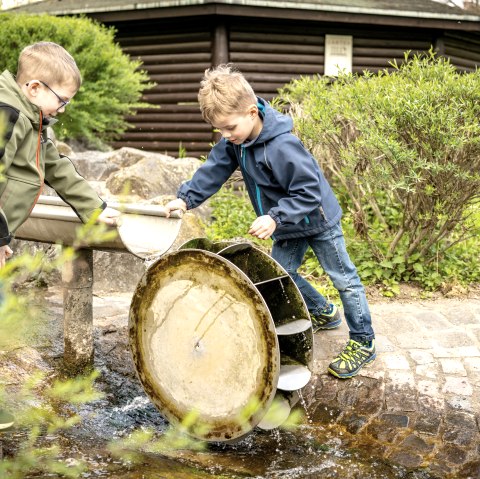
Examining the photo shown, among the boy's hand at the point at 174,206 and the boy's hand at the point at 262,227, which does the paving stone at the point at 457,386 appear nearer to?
the boy's hand at the point at 262,227

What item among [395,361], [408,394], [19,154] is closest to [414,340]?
[395,361]

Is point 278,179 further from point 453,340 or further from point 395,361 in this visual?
point 453,340

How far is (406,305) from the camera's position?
500cm

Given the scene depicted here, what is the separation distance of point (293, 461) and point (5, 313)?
7.00 feet

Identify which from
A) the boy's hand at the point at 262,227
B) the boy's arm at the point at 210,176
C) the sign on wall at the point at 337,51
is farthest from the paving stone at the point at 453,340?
the sign on wall at the point at 337,51

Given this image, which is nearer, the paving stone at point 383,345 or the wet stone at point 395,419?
the wet stone at point 395,419

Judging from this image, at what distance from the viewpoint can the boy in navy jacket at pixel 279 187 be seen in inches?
124

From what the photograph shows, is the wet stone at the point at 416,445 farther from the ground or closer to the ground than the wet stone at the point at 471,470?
farther from the ground

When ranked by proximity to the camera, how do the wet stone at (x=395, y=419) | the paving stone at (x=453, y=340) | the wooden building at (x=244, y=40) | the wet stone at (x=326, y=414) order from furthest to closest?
the wooden building at (x=244, y=40)
the paving stone at (x=453, y=340)
the wet stone at (x=326, y=414)
the wet stone at (x=395, y=419)

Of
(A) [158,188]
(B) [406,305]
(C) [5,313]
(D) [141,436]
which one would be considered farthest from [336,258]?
(A) [158,188]

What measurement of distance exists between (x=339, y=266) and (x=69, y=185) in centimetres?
158

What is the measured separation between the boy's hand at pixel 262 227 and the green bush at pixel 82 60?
6.93 metres

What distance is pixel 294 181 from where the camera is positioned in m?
3.20

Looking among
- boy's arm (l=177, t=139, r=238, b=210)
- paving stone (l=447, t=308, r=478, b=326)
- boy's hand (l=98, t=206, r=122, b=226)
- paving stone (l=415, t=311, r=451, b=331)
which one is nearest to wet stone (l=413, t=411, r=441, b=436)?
paving stone (l=415, t=311, r=451, b=331)
